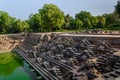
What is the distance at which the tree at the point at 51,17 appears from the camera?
6222cm

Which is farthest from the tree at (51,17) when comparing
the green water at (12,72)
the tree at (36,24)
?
the green water at (12,72)

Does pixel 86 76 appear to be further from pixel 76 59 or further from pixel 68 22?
pixel 68 22

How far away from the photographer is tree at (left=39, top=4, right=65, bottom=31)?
6222cm

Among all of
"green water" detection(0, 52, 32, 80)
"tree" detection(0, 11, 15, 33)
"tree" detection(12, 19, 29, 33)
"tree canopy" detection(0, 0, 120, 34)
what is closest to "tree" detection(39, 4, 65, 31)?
"tree canopy" detection(0, 0, 120, 34)

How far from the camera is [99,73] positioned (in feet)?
50.3

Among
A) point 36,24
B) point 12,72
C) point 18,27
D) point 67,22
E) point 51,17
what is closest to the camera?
point 12,72

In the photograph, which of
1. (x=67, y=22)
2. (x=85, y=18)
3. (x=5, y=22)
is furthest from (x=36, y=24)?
(x=85, y=18)

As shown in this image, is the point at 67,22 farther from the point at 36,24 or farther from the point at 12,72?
the point at 12,72

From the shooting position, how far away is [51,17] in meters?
62.8

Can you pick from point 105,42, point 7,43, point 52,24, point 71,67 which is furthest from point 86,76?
point 52,24

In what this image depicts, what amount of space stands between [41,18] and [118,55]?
54462 millimetres

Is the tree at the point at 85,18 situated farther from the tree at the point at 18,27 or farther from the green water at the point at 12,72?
the green water at the point at 12,72

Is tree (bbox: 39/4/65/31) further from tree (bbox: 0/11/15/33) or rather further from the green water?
the green water

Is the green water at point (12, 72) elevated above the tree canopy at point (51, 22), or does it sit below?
below
